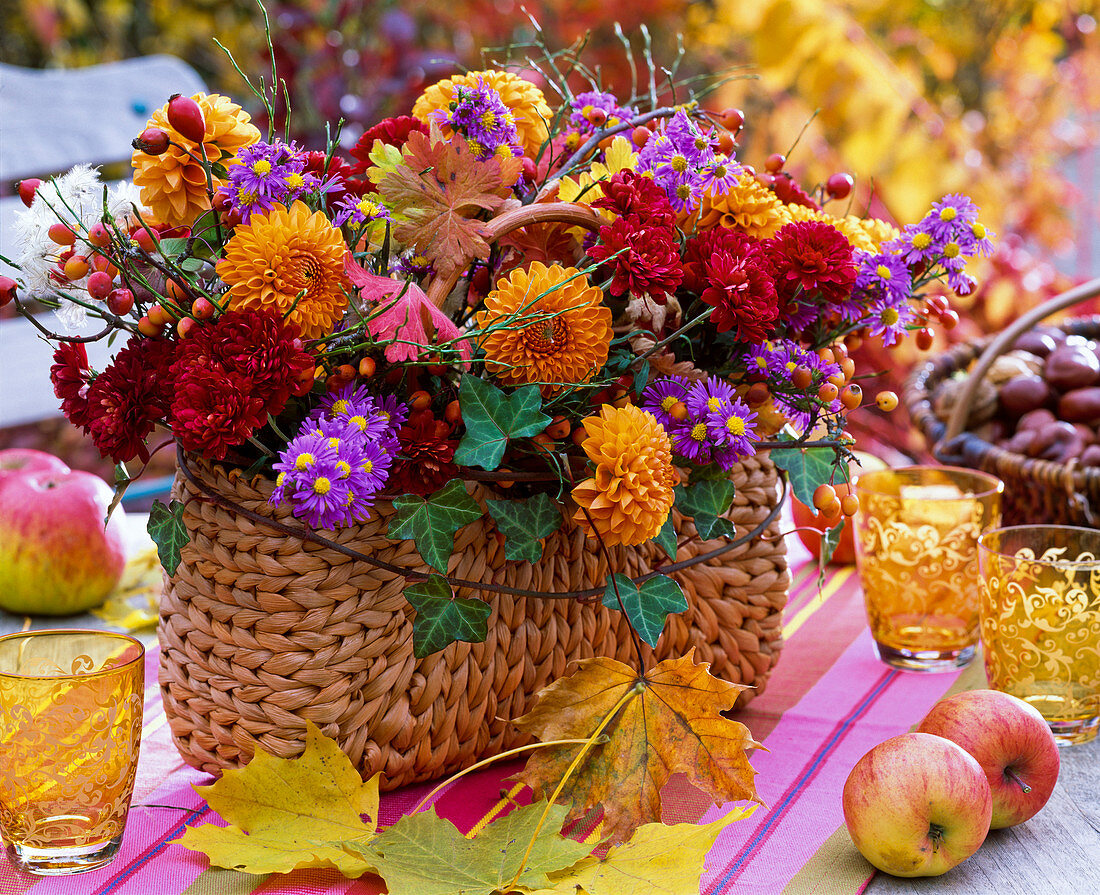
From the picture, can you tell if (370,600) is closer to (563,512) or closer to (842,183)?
(563,512)

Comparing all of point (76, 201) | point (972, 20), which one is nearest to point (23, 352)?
point (76, 201)

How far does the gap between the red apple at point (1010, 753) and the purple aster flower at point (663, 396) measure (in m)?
0.27

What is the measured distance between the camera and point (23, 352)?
71.5 inches

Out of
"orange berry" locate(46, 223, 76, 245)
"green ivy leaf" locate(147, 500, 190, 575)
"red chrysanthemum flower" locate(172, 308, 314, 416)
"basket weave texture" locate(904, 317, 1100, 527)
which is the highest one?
"orange berry" locate(46, 223, 76, 245)

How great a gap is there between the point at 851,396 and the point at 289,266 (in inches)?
13.8

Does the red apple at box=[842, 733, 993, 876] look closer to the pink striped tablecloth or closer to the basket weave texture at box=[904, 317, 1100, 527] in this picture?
the pink striped tablecloth

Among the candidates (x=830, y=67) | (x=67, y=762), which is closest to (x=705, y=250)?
(x=67, y=762)

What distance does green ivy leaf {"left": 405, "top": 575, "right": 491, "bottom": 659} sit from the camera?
67 cm

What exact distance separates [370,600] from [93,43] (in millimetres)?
3388

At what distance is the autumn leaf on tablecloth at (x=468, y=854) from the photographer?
594mm

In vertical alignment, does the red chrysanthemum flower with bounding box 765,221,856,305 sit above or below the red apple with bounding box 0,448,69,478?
above

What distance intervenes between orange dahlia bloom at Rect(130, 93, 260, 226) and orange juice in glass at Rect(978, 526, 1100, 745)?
591mm

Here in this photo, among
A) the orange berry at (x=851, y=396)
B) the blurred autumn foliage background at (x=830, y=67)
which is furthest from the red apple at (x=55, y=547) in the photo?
the blurred autumn foliage background at (x=830, y=67)

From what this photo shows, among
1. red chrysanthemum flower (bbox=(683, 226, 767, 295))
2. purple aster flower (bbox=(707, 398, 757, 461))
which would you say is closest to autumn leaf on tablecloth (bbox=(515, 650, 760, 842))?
purple aster flower (bbox=(707, 398, 757, 461))
